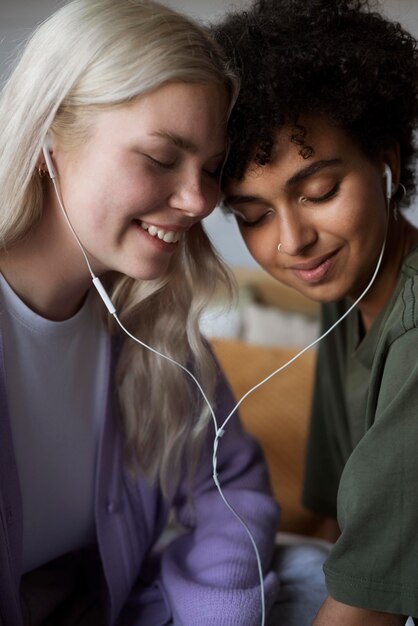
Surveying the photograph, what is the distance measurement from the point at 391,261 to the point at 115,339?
1.65 ft

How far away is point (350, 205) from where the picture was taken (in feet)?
4.18

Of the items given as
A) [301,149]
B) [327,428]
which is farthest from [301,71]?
[327,428]

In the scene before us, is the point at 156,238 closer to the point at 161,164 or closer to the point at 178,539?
the point at 161,164

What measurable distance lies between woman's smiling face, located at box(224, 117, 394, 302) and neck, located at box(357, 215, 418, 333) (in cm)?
7

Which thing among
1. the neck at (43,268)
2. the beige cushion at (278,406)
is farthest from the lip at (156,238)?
the beige cushion at (278,406)

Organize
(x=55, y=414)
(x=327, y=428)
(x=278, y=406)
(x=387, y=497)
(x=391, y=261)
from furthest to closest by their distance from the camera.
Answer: (x=278, y=406), (x=327, y=428), (x=391, y=261), (x=55, y=414), (x=387, y=497)

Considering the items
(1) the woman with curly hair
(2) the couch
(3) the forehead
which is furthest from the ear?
(2) the couch

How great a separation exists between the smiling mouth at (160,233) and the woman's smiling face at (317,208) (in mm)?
132

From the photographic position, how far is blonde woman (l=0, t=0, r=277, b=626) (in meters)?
1.15

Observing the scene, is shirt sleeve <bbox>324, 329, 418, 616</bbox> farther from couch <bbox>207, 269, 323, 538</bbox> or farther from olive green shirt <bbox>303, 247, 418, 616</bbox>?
couch <bbox>207, 269, 323, 538</bbox>

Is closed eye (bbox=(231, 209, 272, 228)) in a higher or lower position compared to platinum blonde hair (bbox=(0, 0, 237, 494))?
lower

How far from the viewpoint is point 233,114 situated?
125 cm

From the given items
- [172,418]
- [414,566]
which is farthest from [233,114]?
[414,566]

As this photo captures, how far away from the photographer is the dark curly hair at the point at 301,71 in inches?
48.1
